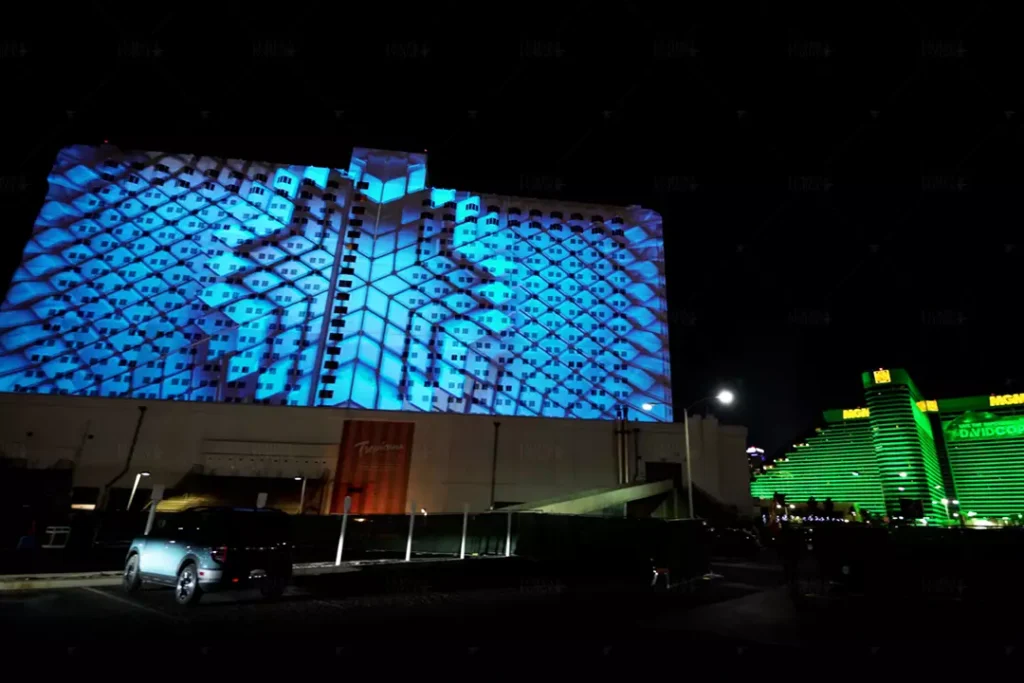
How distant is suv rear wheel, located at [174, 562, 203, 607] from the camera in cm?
730

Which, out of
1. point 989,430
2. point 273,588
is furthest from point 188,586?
point 989,430

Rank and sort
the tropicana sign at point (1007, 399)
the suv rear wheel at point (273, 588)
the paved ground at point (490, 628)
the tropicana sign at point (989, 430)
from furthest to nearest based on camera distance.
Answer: the tropicana sign at point (1007, 399), the tropicana sign at point (989, 430), the suv rear wheel at point (273, 588), the paved ground at point (490, 628)

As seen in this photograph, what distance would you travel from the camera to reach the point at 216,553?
732 cm

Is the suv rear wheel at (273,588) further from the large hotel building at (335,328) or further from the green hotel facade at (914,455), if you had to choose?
the green hotel facade at (914,455)

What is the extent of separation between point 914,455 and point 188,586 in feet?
283

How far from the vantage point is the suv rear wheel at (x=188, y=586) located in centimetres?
730

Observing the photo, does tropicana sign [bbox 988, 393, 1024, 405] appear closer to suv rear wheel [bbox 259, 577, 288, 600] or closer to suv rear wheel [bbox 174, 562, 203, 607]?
suv rear wheel [bbox 259, 577, 288, 600]

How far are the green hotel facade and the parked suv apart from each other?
Result: 264 feet

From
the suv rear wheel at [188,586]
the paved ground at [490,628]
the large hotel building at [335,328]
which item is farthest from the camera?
the large hotel building at [335,328]

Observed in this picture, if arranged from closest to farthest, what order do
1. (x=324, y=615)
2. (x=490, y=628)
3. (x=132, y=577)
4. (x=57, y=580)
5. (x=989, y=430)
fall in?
(x=490, y=628) < (x=324, y=615) < (x=132, y=577) < (x=57, y=580) < (x=989, y=430)

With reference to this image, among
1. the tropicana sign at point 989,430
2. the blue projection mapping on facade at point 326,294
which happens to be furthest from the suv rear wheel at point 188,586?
the tropicana sign at point 989,430

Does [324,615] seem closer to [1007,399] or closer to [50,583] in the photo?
[50,583]

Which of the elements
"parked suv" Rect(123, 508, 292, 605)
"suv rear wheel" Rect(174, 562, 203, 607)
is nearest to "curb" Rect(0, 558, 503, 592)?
"parked suv" Rect(123, 508, 292, 605)

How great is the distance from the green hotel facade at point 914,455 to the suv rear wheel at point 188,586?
81.4m
